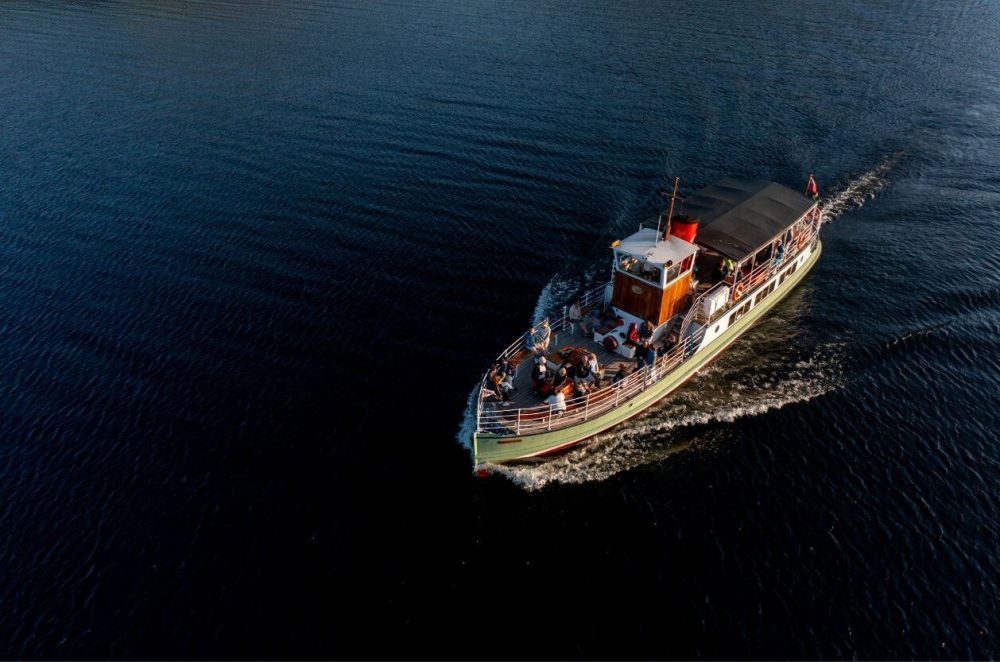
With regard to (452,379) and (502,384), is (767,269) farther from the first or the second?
(452,379)

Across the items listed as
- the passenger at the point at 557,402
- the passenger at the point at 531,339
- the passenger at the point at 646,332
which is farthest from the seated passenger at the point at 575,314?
the passenger at the point at 557,402

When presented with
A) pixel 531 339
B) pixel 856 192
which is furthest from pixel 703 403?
pixel 856 192

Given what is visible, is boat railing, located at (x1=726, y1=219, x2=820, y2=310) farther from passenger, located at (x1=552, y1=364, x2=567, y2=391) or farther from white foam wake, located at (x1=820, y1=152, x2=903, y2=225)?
passenger, located at (x1=552, y1=364, x2=567, y2=391)

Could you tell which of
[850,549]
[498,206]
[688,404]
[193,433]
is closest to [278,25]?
[498,206]

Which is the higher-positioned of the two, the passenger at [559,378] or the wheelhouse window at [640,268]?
the wheelhouse window at [640,268]

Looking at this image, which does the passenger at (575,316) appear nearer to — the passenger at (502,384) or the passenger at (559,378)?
the passenger at (559,378)

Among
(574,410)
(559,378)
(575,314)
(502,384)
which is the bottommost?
(574,410)
